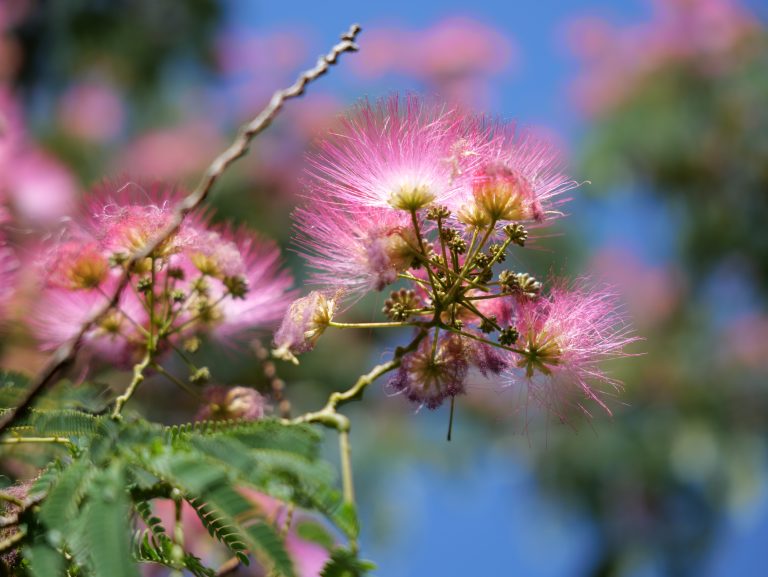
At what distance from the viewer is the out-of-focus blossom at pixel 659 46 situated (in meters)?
7.67

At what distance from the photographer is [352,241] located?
1.18 m

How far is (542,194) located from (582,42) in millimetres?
7695

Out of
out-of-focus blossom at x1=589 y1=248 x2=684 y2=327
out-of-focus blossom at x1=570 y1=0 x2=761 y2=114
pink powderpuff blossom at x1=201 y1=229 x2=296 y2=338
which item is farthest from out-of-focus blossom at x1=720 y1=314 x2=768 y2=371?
pink powderpuff blossom at x1=201 y1=229 x2=296 y2=338

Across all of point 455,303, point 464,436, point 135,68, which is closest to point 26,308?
point 455,303

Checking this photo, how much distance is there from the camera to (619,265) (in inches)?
314

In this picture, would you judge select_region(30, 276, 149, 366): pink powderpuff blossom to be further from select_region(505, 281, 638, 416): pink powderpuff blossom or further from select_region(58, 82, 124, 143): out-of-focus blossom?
select_region(58, 82, 124, 143): out-of-focus blossom

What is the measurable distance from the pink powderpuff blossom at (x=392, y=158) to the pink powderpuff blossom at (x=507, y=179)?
0.02m

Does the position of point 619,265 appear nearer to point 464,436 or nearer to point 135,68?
point 464,436

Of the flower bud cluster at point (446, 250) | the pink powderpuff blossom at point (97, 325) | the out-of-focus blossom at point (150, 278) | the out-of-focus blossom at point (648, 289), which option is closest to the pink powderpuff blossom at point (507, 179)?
the flower bud cluster at point (446, 250)

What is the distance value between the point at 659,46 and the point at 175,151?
4.24m

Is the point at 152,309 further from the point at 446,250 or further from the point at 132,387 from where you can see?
the point at 446,250

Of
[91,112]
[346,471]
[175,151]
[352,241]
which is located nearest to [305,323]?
[352,241]

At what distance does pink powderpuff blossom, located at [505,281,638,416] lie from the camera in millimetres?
1159

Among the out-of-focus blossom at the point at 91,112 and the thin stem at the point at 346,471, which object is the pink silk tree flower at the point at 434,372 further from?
the out-of-focus blossom at the point at 91,112
